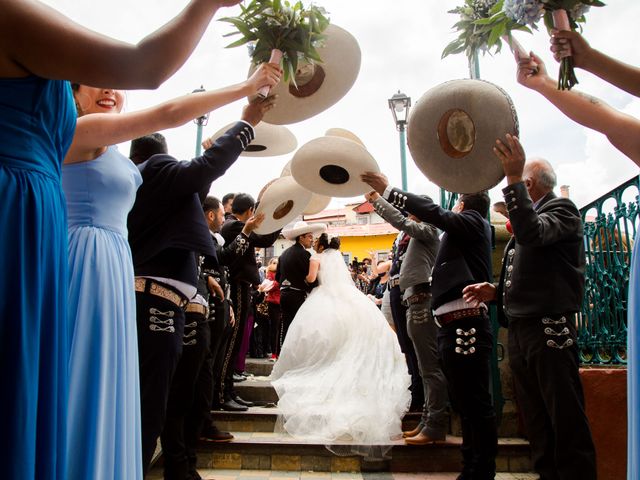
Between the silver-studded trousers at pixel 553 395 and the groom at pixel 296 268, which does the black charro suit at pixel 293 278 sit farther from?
the silver-studded trousers at pixel 553 395

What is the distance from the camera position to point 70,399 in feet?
4.94

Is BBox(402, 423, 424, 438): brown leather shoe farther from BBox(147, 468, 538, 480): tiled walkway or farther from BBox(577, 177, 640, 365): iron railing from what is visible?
BBox(577, 177, 640, 365): iron railing

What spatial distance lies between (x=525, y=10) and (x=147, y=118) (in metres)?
1.50

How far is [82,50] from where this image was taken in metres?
1.07

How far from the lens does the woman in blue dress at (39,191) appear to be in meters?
1.03

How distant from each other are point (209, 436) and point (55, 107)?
3675 millimetres

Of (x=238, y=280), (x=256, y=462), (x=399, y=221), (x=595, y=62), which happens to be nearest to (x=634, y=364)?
(x=595, y=62)

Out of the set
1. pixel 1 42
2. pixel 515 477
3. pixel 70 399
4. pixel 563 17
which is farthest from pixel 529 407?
pixel 1 42

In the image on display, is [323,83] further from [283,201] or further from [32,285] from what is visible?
[32,285]

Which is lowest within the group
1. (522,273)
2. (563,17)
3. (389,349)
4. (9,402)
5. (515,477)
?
(515,477)

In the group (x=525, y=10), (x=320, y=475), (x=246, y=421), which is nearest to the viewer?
(x=525, y=10)

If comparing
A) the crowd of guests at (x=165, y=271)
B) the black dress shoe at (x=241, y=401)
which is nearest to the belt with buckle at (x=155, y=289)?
the crowd of guests at (x=165, y=271)

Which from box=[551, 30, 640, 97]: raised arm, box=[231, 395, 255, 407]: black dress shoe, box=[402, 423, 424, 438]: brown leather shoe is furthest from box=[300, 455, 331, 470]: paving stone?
box=[551, 30, 640, 97]: raised arm

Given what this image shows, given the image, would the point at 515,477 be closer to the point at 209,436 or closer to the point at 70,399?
the point at 209,436
